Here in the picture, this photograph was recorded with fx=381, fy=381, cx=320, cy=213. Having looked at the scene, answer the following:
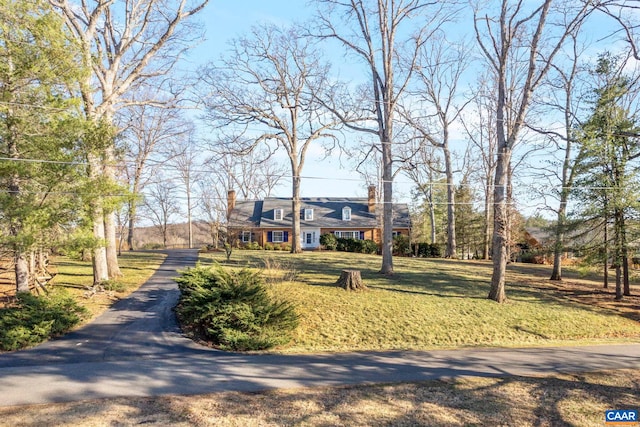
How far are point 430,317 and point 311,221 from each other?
26244 millimetres

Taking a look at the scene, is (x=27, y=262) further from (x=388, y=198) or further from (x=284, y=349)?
(x=388, y=198)

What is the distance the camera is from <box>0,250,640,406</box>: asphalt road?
6.33m

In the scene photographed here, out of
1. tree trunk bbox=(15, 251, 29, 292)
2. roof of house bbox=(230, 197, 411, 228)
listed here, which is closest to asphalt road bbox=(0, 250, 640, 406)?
tree trunk bbox=(15, 251, 29, 292)

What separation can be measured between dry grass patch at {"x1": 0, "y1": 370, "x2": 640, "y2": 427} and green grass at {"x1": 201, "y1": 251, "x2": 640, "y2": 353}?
3.03m

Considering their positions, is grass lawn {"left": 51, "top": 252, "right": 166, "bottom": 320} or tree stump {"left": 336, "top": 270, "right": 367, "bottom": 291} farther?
tree stump {"left": 336, "top": 270, "right": 367, "bottom": 291}

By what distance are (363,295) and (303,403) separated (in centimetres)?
757

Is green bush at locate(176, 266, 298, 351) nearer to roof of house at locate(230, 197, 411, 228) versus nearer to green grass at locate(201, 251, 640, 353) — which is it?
green grass at locate(201, 251, 640, 353)

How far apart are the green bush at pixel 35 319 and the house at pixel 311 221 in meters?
25.1

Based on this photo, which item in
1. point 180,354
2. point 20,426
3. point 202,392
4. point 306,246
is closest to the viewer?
point 20,426

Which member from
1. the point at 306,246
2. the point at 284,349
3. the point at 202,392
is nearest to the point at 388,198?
the point at 284,349

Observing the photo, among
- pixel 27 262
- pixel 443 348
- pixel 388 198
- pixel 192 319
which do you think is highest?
pixel 388 198

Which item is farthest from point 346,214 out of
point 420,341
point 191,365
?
point 191,365

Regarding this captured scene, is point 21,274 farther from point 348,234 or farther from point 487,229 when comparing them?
point 487,229

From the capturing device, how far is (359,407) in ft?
19.2
